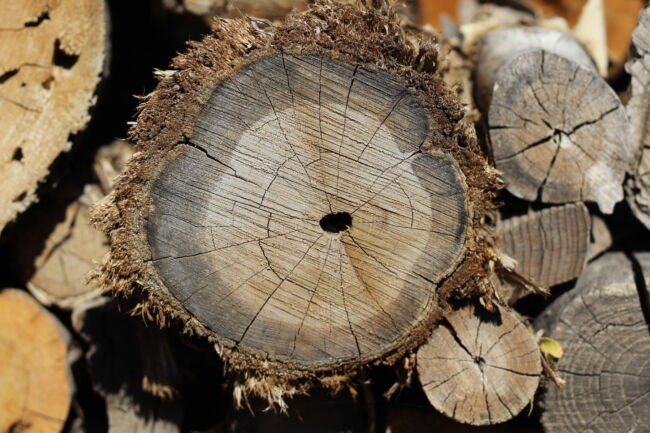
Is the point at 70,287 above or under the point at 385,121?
under

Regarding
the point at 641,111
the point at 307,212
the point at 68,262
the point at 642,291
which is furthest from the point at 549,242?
→ the point at 68,262

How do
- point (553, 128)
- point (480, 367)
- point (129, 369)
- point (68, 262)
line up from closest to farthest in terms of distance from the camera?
point (480, 367) < point (553, 128) < point (129, 369) < point (68, 262)

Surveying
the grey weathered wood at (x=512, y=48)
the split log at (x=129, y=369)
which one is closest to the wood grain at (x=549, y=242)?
the grey weathered wood at (x=512, y=48)

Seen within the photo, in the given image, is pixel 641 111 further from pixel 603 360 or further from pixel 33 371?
pixel 33 371

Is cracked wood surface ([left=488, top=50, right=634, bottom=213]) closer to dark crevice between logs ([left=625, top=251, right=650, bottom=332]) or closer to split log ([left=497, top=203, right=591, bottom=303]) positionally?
split log ([left=497, top=203, right=591, bottom=303])

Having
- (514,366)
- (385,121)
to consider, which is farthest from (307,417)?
(385,121)

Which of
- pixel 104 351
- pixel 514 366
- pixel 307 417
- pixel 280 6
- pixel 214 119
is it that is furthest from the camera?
pixel 280 6

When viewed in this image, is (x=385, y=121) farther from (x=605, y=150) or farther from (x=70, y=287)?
(x=70, y=287)
